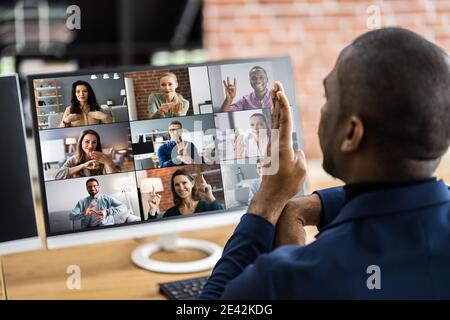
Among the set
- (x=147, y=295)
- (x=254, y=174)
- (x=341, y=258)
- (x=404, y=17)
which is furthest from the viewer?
(x=404, y=17)

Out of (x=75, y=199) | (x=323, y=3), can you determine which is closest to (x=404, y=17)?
(x=323, y=3)

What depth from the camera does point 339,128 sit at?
2.71ft

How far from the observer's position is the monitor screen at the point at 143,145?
46.7 inches

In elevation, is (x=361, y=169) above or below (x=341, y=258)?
above

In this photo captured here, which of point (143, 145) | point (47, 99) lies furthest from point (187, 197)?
point (47, 99)

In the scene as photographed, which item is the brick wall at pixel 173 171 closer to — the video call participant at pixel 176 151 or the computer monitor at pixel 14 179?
the video call participant at pixel 176 151

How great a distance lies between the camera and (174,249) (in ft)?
5.45

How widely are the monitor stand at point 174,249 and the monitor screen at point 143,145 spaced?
31cm

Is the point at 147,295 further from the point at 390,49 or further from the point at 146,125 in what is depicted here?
the point at 390,49

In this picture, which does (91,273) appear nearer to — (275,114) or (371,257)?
(275,114)

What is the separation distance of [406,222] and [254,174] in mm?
426

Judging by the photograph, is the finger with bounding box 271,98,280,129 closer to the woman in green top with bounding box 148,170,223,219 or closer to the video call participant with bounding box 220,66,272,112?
the video call participant with bounding box 220,66,272,112

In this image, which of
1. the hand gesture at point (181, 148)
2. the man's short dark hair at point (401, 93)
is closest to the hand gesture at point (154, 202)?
the hand gesture at point (181, 148)

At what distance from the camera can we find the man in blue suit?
761 mm
